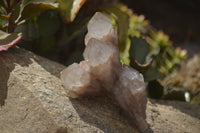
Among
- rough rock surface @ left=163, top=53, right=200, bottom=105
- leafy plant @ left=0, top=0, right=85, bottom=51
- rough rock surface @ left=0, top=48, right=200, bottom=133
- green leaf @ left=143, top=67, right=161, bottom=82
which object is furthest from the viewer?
rough rock surface @ left=163, top=53, right=200, bottom=105

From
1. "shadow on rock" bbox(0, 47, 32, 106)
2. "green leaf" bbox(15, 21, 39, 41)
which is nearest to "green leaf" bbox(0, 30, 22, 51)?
"shadow on rock" bbox(0, 47, 32, 106)

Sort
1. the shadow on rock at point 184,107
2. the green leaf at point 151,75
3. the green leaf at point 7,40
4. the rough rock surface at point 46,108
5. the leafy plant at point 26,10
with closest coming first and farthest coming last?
1. the rough rock surface at point 46,108
2. the green leaf at point 7,40
3. the leafy plant at point 26,10
4. the shadow on rock at point 184,107
5. the green leaf at point 151,75

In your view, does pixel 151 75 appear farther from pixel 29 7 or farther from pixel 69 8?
pixel 29 7

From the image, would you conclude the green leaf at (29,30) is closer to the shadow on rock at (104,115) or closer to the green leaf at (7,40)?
the green leaf at (7,40)

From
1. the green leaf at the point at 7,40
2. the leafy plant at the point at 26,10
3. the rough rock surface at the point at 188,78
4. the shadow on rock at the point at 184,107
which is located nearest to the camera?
the green leaf at the point at 7,40

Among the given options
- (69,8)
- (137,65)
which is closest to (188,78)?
(137,65)

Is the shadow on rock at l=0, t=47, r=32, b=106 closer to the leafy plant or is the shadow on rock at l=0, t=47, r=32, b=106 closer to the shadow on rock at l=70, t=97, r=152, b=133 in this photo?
the leafy plant

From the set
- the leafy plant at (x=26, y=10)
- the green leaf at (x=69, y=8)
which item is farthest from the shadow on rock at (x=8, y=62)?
the green leaf at (x=69, y=8)
